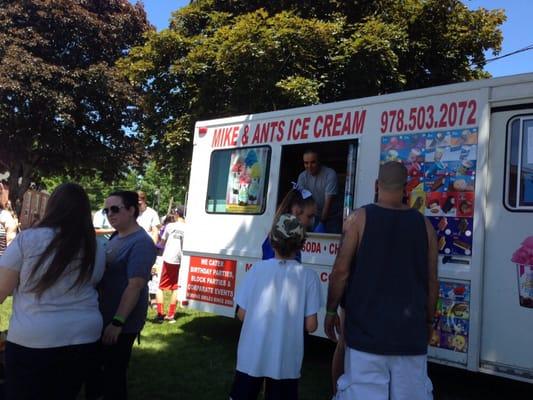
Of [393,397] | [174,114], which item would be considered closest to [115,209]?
[393,397]

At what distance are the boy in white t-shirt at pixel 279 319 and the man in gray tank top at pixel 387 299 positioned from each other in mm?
240

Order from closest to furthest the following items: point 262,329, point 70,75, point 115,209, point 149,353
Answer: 1. point 262,329
2. point 115,209
3. point 149,353
4. point 70,75

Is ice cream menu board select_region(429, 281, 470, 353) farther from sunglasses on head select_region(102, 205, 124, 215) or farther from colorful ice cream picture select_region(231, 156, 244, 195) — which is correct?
colorful ice cream picture select_region(231, 156, 244, 195)

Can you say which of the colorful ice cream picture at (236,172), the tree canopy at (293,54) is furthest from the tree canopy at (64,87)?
the colorful ice cream picture at (236,172)

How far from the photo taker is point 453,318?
4340 mm

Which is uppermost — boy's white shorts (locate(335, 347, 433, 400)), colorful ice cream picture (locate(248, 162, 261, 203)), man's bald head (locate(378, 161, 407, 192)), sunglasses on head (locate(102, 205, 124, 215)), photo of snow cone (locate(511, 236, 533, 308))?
colorful ice cream picture (locate(248, 162, 261, 203))

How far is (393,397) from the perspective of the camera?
2.80 metres

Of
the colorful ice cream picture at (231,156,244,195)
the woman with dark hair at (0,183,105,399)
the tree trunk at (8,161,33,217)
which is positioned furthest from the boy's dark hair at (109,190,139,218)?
the tree trunk at (8,161,33,217)

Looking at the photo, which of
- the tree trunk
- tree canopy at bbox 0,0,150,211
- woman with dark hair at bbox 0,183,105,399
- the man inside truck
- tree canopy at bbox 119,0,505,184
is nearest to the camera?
woman with dark hair at bbox 0,183,105,399

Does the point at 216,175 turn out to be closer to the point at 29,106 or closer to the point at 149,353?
the point at 149,353

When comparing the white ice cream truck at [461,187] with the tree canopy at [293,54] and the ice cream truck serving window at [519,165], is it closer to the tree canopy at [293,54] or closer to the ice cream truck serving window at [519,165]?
the ice cream truck serving window at [519,165]

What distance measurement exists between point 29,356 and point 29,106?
678 inches

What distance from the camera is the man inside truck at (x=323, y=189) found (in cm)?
563

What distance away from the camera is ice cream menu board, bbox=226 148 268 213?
19.8 ft
